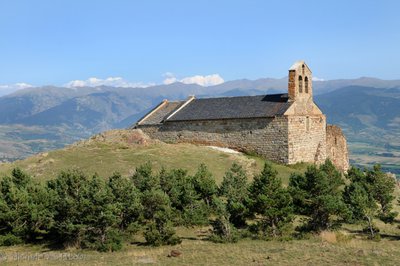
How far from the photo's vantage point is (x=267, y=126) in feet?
168

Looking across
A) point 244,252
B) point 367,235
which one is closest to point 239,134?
point 367,235

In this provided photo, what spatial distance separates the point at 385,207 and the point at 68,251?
21116mm

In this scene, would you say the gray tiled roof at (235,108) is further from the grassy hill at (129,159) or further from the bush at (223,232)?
the bush at (223,232)

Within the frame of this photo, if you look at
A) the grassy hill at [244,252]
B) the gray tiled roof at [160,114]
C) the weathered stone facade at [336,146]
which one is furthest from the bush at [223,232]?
the weathered stone facade at [336,146]

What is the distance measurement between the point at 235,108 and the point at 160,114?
1122 cm

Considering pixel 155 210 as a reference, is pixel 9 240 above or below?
below

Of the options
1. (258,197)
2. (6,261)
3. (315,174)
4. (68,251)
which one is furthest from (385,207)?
(6,261)

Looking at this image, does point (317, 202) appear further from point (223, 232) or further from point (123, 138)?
point (123, 138)

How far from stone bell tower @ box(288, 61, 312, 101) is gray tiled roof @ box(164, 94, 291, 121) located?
1292mm

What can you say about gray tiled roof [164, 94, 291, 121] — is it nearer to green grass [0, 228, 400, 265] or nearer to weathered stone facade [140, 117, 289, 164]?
weathered stone facade [140, 117, 289, 164]

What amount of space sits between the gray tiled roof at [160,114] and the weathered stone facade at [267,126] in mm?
296

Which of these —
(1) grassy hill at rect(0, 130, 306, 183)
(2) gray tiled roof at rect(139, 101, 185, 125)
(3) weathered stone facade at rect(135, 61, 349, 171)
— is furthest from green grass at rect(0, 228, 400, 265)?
(2) gray tiled roof at rect(139, 101, 185, 125)

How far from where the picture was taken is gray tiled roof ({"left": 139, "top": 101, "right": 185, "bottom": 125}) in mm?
59969

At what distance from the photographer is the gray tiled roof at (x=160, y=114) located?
60.0m
